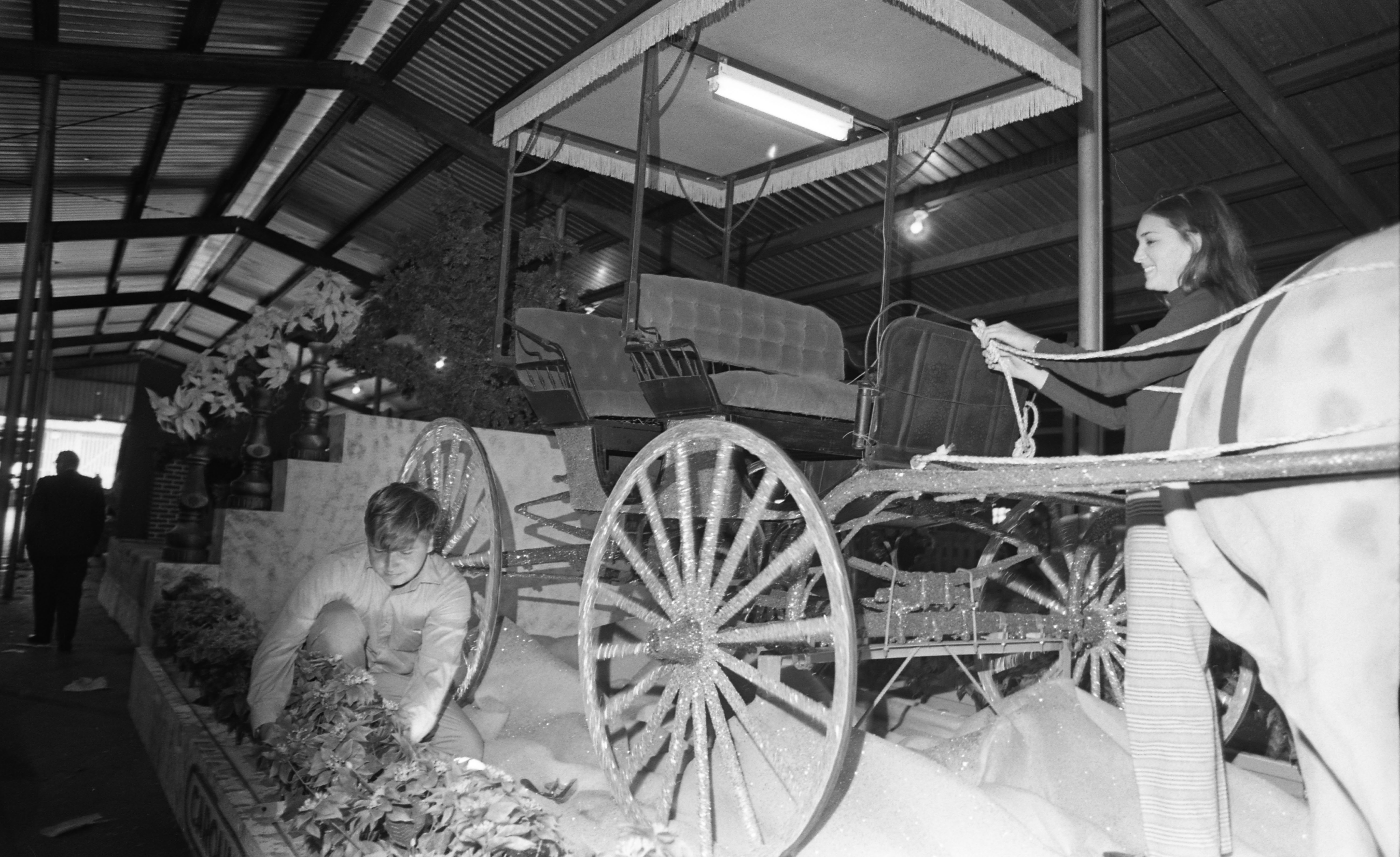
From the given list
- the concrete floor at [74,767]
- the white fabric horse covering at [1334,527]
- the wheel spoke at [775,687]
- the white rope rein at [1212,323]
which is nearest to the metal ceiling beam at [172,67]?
the concrete floor at [74,767]

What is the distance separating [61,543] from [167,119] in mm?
4579

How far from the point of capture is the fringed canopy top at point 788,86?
3365mm

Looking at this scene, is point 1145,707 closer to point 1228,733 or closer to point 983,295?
point 1228,733

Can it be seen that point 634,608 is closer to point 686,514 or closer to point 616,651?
point 616,651

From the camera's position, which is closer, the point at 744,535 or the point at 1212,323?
the point at 1212,323

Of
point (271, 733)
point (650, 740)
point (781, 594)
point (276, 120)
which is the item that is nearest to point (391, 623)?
point (271, 733)

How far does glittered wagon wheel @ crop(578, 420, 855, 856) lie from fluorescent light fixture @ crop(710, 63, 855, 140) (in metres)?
1.42

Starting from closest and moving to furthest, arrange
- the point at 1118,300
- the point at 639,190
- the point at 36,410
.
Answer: the point at 639,190 → the point at 1118,300 → the point at 36,410

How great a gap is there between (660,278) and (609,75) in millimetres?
877

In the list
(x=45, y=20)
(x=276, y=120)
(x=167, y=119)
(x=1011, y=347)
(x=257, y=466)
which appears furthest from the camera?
(x=276, y=120)

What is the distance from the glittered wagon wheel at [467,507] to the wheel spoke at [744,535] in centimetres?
148

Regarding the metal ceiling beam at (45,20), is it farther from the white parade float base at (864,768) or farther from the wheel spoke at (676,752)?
the wheel spoke at (676,752)

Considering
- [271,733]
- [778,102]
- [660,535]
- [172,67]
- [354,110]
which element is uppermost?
[354,110]

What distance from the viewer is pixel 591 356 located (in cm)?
437
